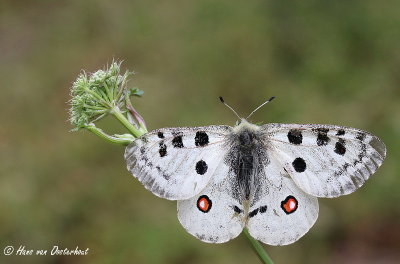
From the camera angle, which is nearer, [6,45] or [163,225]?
[163,225]

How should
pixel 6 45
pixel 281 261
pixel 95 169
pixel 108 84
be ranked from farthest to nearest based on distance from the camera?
pixel 6 45 < pixel 95 169 < pixel 281 261 < pixel 108 84

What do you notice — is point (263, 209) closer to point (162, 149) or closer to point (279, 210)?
point (279, 210)

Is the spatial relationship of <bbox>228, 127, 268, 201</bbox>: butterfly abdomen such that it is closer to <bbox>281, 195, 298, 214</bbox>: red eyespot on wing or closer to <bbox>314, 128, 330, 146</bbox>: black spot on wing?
<bbox>281, 195, 298, 214</bbox>: red eyespot on wing

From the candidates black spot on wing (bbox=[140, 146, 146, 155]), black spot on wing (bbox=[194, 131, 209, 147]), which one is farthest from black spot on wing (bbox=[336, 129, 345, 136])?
black spot on wing (bbox=[140, 146, 146, 155])

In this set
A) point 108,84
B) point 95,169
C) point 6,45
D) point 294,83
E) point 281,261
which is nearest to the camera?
point 108,84

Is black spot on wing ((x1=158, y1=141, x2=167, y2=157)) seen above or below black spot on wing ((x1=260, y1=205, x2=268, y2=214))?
above

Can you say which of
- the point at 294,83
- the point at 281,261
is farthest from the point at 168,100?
the point at 281,261

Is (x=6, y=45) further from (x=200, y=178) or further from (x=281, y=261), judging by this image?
(x=200, y=178)

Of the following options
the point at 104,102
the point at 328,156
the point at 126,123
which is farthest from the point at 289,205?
the point at 104,102
